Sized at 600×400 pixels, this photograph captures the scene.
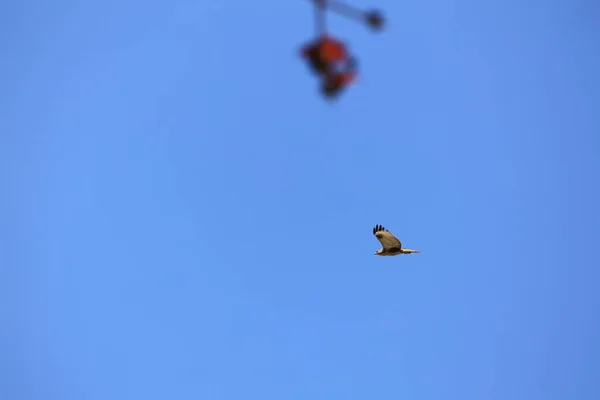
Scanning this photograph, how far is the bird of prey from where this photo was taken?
30.8 meters

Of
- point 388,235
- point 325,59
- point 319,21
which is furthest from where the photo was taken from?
point 388,235

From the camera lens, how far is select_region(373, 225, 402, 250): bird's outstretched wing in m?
30.8

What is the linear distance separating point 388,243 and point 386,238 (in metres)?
0.58

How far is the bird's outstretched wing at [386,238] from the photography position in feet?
101

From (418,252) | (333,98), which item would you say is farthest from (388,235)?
(333,98)

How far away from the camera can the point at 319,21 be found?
9.92 metres

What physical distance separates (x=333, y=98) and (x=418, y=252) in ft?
A: 74.7

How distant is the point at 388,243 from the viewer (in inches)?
1238

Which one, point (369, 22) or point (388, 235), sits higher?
point (388, 235)

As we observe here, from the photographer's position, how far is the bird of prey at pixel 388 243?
30.8 meters

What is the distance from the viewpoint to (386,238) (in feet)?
102

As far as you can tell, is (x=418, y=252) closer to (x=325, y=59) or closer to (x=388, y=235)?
(x=388, y=235)

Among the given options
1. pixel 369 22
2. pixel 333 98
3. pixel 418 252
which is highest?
pixel 418 252

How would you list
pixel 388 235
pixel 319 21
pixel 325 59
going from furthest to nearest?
pixel 388 235
pixel 325 59
pixel 319 21
